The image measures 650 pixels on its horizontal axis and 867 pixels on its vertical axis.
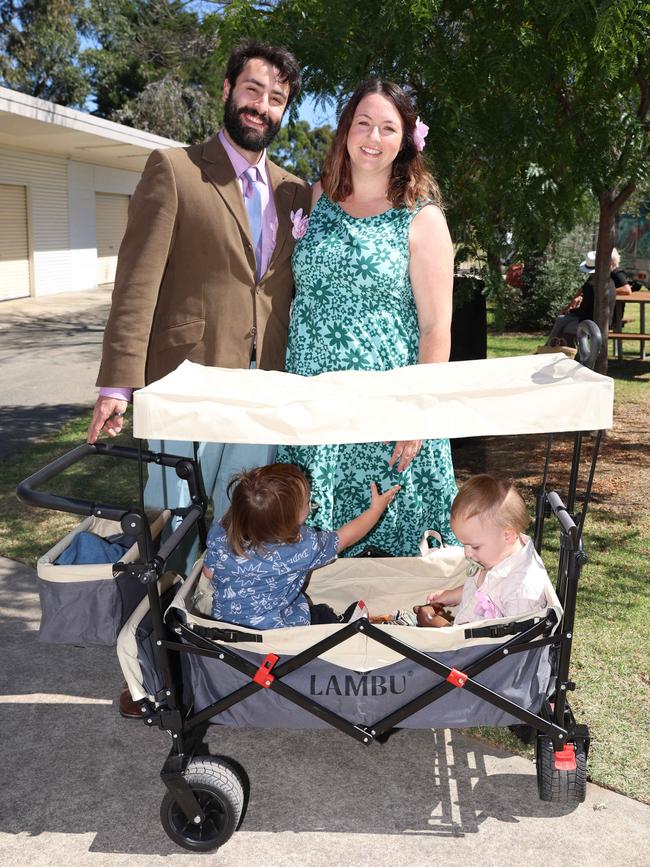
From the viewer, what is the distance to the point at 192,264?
10.7ft

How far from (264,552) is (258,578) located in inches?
3.6

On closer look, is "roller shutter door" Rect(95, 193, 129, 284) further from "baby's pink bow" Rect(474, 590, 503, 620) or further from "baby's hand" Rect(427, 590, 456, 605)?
"baby's pink bow" Rect(474, 590, 503, 620)

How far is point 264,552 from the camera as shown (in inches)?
112

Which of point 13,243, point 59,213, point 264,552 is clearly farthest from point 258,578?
point 59,213

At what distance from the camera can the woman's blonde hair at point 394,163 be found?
3.22m

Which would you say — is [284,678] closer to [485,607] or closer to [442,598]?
[485,607]

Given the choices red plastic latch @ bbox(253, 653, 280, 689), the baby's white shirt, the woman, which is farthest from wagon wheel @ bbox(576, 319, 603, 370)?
red plastic latch @ bbox(253, 653, 280, 689)

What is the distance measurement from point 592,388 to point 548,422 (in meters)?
0.14

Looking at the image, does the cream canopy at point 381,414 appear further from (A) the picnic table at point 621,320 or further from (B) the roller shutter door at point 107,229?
(B) the roller shutter door at point 107,229

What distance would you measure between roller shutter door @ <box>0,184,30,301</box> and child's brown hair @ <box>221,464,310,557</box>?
19716mm

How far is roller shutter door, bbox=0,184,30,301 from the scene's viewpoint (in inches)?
823

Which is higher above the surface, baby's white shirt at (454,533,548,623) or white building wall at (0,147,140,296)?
white building wall at (0,147,140,296)

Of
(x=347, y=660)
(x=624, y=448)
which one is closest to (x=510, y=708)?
(x=347, y=660)

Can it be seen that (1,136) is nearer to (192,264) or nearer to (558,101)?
(558,101)
